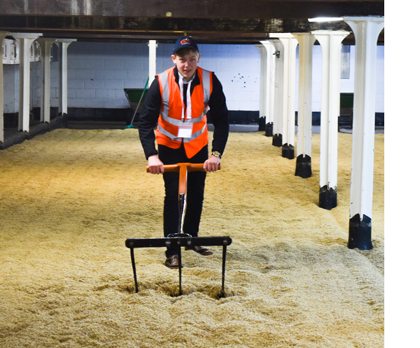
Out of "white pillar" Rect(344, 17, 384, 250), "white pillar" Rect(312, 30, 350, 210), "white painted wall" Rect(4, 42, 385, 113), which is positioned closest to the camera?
"white pillar" Rect(344, 17, 384, 250)

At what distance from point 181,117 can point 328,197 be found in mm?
3010

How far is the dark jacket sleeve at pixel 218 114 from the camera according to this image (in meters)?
3.75

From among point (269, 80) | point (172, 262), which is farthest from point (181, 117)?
point (269, 80)

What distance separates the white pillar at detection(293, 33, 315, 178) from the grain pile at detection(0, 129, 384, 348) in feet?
1.29

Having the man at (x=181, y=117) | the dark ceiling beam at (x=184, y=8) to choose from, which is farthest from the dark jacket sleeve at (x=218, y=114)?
the dark ceiling beam at (x=184, y=8)

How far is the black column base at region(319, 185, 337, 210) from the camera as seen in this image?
20.3 ft

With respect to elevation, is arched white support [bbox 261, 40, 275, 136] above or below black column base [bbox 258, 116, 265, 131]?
above

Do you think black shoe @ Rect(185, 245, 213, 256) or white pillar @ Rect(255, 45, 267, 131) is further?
white pillar @ Rect(255, 45, 267, 131)

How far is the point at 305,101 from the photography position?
754 centimetres

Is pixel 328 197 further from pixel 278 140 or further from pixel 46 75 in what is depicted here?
pixel 46 75

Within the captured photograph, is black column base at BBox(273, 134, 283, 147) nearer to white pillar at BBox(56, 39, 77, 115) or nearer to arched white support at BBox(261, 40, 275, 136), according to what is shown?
arched white support at BBox(261, 40, 275, 136)

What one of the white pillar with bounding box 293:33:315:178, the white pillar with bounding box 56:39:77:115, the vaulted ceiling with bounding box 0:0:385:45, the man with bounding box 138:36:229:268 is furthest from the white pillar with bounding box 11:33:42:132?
the man with bounding box 138:36:229:268

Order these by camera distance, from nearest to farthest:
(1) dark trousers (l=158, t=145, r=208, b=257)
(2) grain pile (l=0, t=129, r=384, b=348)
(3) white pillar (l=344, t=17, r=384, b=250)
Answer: (2) grain pile (l=0, t=129, r=384, b=348) → (1) dark trousers (l=158, t=145, r=208, b=257) → (3) white pillar (l=344, t=17, r=384, b=250)
